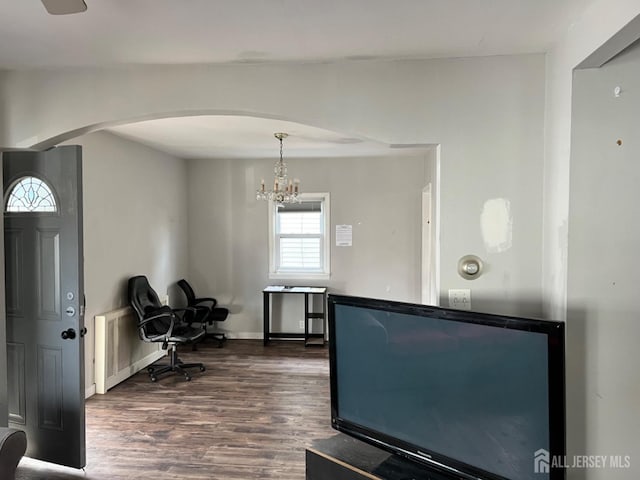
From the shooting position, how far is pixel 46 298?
2705 mm

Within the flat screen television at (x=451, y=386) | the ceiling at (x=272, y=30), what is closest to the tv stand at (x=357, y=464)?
the flat screen television at (x=451, y=386)

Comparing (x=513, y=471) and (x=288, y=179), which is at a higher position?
(x=288, y=179)

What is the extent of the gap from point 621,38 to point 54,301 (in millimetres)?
3238

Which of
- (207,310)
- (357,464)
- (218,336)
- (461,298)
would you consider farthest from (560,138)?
(218,336)

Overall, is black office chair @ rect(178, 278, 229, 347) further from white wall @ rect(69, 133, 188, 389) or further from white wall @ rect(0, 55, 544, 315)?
white wall @ rect(0, 55, 544, 315)

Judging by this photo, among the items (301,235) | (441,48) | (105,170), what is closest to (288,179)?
(301,235)

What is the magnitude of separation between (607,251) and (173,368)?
4.09 meters

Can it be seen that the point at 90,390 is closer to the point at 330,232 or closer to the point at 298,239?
the point at 298,239

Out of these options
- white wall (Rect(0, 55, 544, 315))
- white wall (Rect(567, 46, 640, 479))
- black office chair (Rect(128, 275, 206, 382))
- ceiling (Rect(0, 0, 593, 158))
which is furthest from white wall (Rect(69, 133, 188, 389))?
white wall (Rect(567, 46, 640, 479))

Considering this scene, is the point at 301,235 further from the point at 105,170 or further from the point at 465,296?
the point at 465,296

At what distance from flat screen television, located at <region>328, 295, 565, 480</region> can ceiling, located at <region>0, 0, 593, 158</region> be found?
1218 mm

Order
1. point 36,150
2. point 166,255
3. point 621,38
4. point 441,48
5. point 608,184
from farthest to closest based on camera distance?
point 166,255 → point 36,150 → point 441,48 → point 608,184 → point 621,38

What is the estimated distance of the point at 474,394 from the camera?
1.63m

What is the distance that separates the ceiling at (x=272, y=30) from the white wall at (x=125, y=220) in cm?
175
